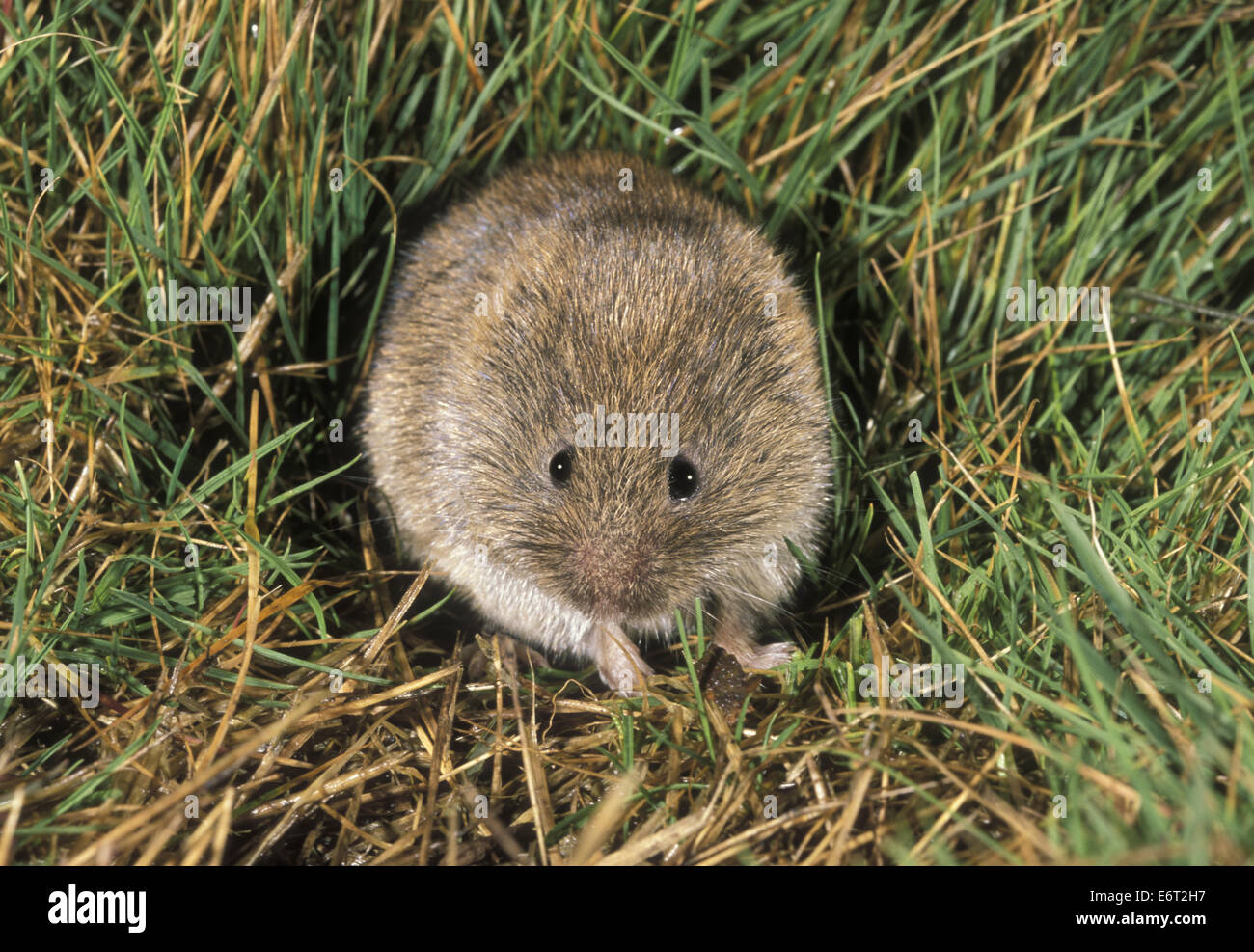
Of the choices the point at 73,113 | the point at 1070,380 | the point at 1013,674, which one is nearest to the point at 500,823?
the point at 1013,674

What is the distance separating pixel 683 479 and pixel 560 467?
0.44 metres

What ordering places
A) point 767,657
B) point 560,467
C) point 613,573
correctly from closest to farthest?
point 613,573 < point 560,467 < point 767,657

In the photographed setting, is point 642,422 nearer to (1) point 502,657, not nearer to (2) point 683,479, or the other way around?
Answer: (2) point 683,479

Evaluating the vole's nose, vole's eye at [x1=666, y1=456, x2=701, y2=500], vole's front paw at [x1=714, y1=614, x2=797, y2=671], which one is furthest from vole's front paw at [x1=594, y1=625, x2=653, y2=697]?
vole's eye at [x1=666, y1=456, x2=701, y2=500]

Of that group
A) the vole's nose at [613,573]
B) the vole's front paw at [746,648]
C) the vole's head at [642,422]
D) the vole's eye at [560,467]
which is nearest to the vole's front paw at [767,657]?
the vole's front paw at [746,648]

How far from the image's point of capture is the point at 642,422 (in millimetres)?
3117

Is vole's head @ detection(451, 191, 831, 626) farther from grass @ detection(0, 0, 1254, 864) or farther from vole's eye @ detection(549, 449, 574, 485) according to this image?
grass @ detection(0, 0, 1254, 864)

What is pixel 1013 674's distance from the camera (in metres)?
2.82

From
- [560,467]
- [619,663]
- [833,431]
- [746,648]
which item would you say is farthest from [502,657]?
[833,431]

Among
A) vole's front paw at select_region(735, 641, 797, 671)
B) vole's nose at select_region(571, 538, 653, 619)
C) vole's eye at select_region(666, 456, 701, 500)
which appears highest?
vole's eye at select_region(666, 456, 701, 500)

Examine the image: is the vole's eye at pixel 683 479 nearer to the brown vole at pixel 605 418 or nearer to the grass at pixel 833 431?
the brown vole at pixel 605 418

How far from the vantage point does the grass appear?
2.60 metres
